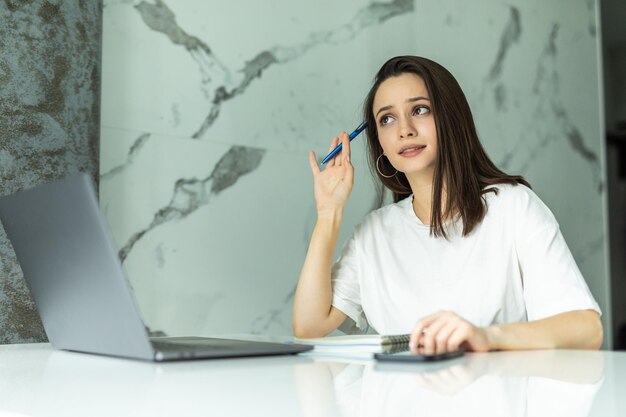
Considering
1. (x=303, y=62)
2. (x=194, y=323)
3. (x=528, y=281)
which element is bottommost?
(x=194, y=323)

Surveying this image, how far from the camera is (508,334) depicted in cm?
109

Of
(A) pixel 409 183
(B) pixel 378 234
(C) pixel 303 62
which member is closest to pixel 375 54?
(C) pixel 303 62

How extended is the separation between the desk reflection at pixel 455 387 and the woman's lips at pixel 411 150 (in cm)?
76

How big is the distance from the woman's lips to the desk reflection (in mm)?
756

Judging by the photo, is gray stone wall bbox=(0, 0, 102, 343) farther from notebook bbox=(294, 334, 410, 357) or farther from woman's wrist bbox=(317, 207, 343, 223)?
notebook bbox=(294, 334, 410, 357)

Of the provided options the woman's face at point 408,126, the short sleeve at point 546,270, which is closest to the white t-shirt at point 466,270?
the short sleeve at point 546,270

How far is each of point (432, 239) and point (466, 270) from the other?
11 centimetres

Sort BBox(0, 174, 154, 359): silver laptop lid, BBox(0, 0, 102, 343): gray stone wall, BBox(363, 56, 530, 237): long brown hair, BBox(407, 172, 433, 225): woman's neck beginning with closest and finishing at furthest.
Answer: BBox(0, 174, 154, 359): silver laptop lid < BBox(0, 0, 102, 343): gray stone wall < BBox(363, 56, 530, 237): long brown hair < BBox(407, 172, 433, 225): woman's neck

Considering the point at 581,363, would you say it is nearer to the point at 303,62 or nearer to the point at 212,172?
the point at 212,172

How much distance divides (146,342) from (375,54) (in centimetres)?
149

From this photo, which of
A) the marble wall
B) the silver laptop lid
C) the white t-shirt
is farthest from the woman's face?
the silver laptop lid

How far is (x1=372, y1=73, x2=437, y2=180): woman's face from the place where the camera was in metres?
1.61

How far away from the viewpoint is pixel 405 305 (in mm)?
1526

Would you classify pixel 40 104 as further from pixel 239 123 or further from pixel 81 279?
pixel 81 279
